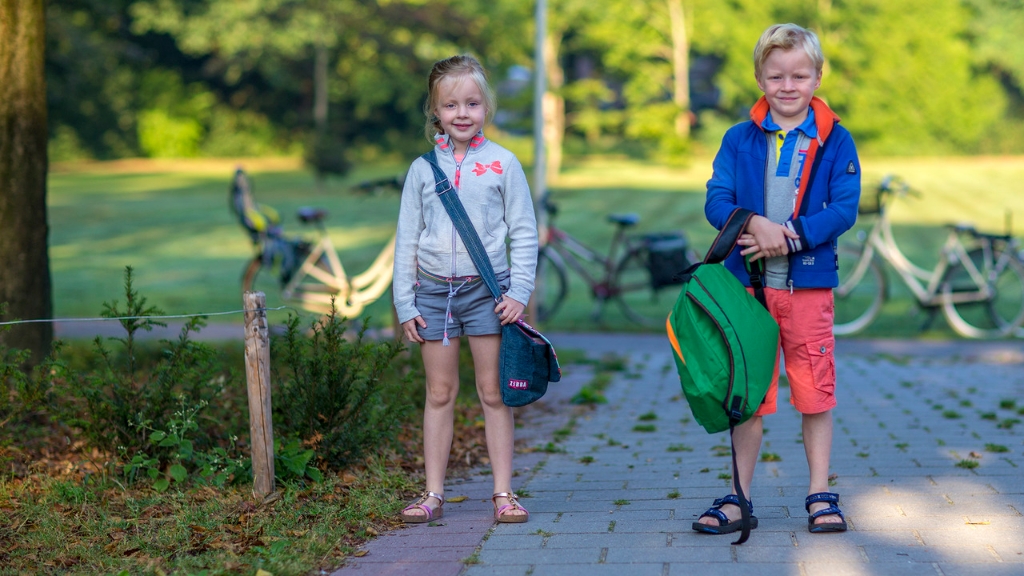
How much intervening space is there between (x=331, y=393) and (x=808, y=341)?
6.95ft

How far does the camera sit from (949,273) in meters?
10.4

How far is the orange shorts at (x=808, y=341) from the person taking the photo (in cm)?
371

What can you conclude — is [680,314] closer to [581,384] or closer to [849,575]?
[849,575]

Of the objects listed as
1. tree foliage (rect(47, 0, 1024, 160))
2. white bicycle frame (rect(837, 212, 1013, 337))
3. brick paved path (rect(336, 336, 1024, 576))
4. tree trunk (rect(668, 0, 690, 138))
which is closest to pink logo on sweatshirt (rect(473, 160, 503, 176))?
brick paved path (rect(336, 336, 1024, 576))

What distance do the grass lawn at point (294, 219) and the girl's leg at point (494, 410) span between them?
6061 mm

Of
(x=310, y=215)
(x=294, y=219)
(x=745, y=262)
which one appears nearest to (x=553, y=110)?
(x=294, y=219)

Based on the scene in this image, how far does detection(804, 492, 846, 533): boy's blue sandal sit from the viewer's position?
3.74 metres

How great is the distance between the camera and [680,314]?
3.67 metres

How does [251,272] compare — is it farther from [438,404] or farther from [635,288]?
[438,404]

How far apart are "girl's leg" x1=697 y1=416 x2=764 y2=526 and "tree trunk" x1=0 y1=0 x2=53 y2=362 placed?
396 cm

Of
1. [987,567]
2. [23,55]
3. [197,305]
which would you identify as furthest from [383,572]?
[197,305]

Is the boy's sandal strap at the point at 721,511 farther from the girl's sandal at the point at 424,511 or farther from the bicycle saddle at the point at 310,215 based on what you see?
the bicycle saddle at the point at 310,215

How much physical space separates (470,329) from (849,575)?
1.57m

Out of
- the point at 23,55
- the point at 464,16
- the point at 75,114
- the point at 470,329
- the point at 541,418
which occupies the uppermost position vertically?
the point at 464,16
